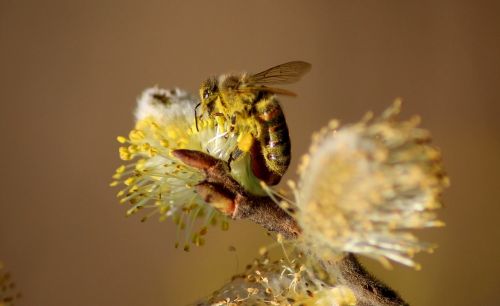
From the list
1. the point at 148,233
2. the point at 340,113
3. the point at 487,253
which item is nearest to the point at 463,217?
the point at 487,253

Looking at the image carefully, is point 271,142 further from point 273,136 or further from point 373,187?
point 373,187

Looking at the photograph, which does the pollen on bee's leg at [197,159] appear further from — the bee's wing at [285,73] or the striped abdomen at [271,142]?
the bee's wing at [285,73]

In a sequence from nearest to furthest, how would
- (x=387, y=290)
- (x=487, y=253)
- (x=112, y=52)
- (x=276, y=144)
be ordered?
(x=387, y=290)
(x=276, y=144)
(x=487, y=253)
(x=112, y=52)

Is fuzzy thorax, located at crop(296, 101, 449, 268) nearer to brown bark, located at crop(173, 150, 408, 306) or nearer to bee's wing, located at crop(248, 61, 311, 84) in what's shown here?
brown bark, located at crop(173, 150, 408, 306)

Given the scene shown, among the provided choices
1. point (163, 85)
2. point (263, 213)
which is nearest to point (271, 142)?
point (263, 213)

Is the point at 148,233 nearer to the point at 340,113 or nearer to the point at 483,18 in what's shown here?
the point at 340,113

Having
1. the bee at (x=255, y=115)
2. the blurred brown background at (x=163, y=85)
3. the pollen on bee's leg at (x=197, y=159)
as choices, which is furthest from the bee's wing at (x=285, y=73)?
the blurred brown background at (x=163, y=85)
